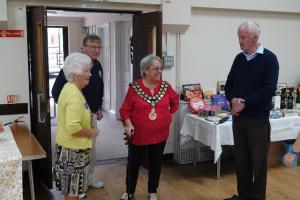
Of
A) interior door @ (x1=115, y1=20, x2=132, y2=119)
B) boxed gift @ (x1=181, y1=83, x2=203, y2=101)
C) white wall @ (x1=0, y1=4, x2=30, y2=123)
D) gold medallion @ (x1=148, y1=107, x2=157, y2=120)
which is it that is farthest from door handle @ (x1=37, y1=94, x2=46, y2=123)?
interior door @ (x1=115, y1=20, x2=132, y2=119)

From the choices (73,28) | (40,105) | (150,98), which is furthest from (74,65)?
(73,28)

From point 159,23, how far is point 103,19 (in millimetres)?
4095

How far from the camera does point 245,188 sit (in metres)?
3.18

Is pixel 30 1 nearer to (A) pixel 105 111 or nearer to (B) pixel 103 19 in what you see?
(B) pixel 103 19

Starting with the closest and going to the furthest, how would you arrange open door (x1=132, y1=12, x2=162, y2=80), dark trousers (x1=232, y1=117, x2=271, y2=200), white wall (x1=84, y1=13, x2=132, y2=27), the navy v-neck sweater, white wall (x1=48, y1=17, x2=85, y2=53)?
the navy v-neck sweater → dark trousers (x1=232, y1=117, x2=271, y2=200) → open door (x1=132, y1=12, x2=162, y2=80) → white wall (x1=84, y1=13, x2=132, y2=27) → white wall (x1=48, y1=17, x2=85, y2=53)

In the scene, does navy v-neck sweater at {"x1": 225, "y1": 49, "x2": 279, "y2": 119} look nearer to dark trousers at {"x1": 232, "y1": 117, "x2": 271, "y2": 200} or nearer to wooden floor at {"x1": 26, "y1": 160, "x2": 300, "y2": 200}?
dark trousers at {"x1": 232, "y1": 117, "x2": 271, "y2": 200}

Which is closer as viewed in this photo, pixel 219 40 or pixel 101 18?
pixel 219 40

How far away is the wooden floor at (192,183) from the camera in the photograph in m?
3.47

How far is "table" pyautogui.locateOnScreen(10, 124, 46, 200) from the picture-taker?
2627 millimetres

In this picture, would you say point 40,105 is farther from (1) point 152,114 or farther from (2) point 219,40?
(2) point 219,40

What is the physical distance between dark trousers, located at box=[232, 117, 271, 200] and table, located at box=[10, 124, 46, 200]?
1618mm

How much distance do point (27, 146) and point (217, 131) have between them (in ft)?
5.94

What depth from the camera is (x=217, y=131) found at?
3615 mm

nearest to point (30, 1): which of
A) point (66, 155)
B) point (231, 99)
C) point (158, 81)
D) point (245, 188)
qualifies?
point (158, 81)
